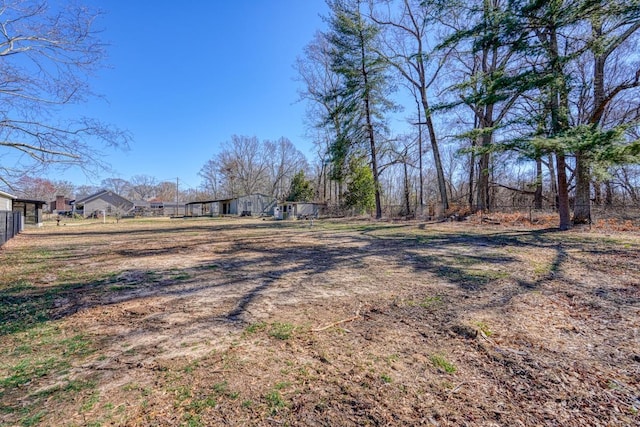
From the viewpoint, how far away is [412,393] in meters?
1.86

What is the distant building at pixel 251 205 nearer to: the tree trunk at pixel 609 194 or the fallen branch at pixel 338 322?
the tree trunk at pixel 609 194

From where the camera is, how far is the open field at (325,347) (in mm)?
1716

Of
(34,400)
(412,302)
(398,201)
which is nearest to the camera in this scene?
(34,400)

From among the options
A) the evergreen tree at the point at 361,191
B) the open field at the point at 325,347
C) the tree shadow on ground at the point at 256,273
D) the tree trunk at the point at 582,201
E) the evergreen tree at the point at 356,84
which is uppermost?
the evergreen tree at the point at 356,84

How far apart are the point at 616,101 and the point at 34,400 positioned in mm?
23205

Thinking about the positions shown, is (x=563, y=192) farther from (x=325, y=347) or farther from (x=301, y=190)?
(x=301, y=190)

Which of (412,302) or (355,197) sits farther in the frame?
(355,197)

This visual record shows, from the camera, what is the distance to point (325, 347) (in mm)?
2479

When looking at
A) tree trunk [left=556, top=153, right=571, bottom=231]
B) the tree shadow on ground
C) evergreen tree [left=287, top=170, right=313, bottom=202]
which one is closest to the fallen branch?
the tree shadow on ground

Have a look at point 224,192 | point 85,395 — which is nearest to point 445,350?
point 85,395

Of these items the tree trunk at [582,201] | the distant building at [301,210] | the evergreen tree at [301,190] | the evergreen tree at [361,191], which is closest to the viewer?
the tree trunk at [582,201]

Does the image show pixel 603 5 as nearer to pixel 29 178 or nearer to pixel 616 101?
pixel 616 101

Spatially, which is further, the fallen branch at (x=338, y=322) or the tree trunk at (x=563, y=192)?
the tree trunk at (x=563, y=192)

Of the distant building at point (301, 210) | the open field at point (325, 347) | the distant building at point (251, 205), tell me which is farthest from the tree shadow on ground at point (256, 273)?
the distant building at point (251, 205)
